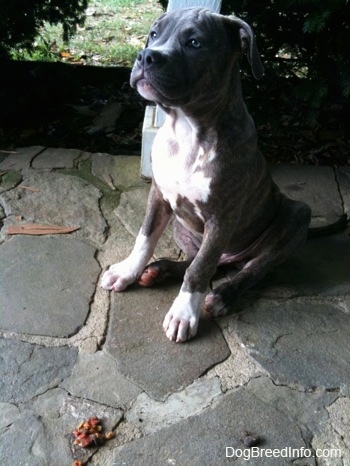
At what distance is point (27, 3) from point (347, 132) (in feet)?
9.07

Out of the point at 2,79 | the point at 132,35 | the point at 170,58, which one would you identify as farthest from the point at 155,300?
the point at 132,35

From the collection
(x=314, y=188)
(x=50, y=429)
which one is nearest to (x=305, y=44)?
(x=314, y=188)

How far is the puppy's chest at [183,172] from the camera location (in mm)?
2707

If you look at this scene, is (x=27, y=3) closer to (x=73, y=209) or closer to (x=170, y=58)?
(x=73, y=209)

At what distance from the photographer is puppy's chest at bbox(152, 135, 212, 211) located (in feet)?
8.88

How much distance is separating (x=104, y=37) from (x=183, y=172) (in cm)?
425

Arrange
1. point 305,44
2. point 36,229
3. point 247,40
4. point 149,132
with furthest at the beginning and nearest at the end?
point 305,44, point 149,132, point 36,229, point 247,40

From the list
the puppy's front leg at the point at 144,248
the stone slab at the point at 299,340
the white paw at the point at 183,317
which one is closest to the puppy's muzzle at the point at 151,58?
the puppy's front leg at the point at 144,248

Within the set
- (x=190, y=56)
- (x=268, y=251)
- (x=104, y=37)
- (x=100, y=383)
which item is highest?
(x=190, y=56)

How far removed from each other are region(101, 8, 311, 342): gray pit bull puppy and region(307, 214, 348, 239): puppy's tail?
1.45 ft

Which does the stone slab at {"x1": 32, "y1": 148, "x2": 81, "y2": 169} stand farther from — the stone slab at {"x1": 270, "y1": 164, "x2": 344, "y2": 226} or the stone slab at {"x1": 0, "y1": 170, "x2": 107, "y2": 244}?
the stone slab at {"x1": 270, "y1": 164, "x2": 344, "y2": 226}

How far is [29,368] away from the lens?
8.14ft

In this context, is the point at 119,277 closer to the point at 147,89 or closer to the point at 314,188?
the point at 147,89

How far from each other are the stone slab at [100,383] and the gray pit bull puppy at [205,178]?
35 centimetres
